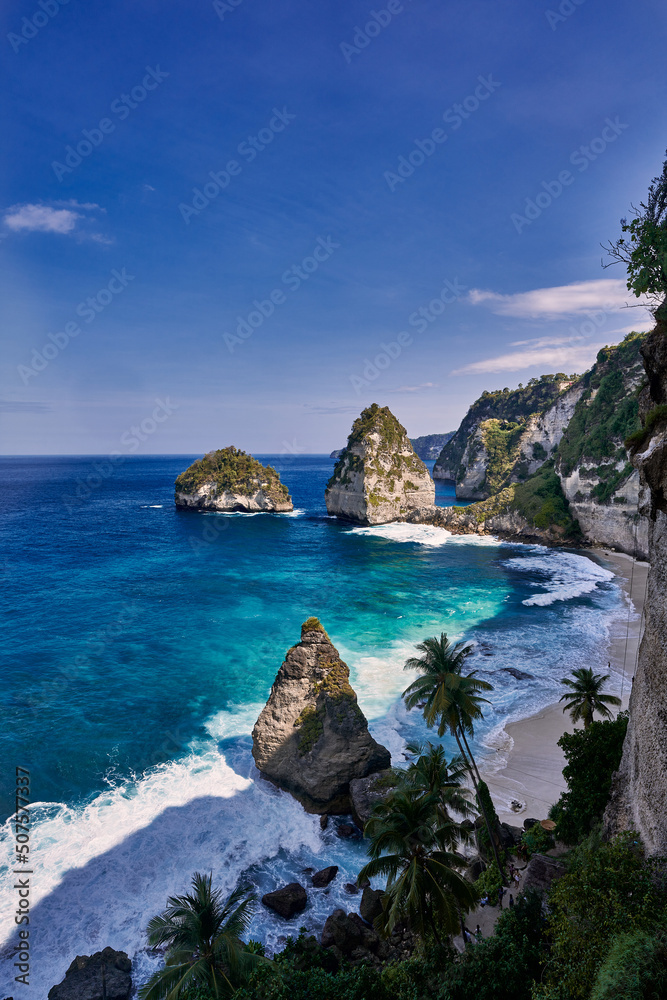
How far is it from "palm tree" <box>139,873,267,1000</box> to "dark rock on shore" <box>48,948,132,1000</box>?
551 cm

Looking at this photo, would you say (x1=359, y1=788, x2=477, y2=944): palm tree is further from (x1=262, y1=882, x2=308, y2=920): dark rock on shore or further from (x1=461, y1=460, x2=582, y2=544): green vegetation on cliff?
(x1=461, y1=460, x2=582, y2=544): green vegetation on cliff

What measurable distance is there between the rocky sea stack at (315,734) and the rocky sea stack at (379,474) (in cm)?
7709

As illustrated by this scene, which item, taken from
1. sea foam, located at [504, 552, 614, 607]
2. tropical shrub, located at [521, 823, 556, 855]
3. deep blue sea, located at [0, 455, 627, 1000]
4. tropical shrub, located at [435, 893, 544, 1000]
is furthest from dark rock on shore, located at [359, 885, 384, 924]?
sea foam, located at [504, 552, 614, 607]

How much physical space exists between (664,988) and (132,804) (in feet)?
84.3

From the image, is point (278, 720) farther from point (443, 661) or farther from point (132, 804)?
point (443, 661)

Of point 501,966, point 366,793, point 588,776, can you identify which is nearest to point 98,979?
point 366,793

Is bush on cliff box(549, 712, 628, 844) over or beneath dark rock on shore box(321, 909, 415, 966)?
over

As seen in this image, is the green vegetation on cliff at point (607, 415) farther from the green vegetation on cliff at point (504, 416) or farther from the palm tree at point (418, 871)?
the palm tree at point (418, 871)

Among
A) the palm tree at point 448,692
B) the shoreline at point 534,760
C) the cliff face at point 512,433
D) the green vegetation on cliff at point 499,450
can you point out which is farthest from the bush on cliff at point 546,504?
the palm tree at point 448,692

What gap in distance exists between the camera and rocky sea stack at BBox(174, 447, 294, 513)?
396 feet

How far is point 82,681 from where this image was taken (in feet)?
126

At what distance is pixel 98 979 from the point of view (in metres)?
17.2

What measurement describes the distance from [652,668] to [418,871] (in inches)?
387

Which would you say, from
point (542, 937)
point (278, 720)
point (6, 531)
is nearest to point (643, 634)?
point (542, 937)
